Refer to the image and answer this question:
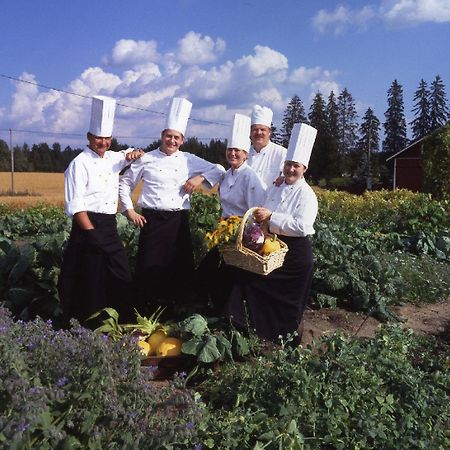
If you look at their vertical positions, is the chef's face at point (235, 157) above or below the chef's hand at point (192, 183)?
above

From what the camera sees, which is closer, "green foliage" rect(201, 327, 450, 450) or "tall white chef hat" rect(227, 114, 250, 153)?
"green foliage" rect(201, 327, 450, 450)

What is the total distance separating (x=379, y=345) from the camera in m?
3.90

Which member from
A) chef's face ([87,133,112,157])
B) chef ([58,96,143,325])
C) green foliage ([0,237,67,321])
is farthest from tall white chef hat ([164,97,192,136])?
green foliage ([0,237,67,321])

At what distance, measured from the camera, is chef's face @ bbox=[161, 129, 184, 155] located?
14.9 ft

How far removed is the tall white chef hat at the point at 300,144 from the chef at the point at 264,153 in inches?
20.1

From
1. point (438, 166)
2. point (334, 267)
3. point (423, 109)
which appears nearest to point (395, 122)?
point (423, 109)

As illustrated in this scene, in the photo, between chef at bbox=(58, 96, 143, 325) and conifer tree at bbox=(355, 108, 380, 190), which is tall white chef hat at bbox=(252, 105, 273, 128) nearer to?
chef at bbox=(58, 96, 143, 325)

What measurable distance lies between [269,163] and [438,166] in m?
13.5

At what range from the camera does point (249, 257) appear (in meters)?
3.96

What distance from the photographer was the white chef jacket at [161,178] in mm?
4594

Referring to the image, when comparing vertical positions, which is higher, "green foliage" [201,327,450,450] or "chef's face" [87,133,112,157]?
"chef's face" [87,133,112,157]

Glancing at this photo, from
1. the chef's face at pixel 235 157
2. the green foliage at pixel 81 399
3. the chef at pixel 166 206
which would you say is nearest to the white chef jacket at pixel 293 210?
the chef's face at pixel 235 157

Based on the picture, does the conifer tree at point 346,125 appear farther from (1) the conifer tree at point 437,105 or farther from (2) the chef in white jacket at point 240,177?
(2) the chef in white jacket at point 240,177

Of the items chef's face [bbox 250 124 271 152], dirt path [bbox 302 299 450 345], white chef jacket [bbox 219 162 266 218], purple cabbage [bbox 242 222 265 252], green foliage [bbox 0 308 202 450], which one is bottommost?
dirt path [bbox 302 299 450 345]
